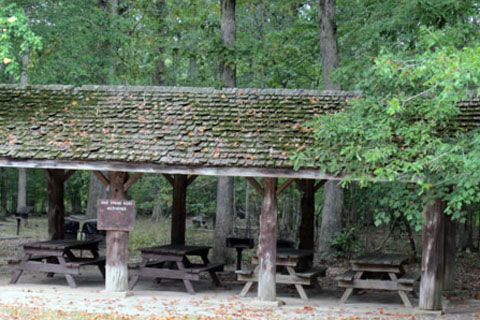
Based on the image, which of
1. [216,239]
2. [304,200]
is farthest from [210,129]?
[216,239]

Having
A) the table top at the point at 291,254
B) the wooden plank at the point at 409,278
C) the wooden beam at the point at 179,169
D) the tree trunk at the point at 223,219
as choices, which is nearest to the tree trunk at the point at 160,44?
the tree trunk at the point at 223,219

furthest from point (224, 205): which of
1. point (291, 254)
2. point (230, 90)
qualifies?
point (291, 254)

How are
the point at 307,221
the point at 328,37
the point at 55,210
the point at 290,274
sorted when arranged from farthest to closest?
the point at 328,37, the point at 55,210, the point at 307,221, the point at 290,274

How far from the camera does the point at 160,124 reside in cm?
1245

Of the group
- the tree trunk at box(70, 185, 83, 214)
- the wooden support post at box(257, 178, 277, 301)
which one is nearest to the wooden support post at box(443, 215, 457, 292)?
the wooden support post at box(257, 178, 277, 301)

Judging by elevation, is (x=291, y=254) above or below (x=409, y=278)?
above

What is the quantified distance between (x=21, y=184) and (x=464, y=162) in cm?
2316

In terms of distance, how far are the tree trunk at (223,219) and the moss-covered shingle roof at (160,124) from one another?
4837mm

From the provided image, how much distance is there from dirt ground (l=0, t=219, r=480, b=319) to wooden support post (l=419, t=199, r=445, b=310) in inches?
12.1

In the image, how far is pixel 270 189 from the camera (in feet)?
38.8

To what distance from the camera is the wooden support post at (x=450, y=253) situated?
43.9 ft

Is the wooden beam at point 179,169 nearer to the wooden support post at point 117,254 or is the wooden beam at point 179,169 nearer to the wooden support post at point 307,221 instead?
the wooden support post at point 117,254

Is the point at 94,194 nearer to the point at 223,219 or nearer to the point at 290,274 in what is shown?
the point at 223,219

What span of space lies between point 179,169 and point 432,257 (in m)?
4.56
